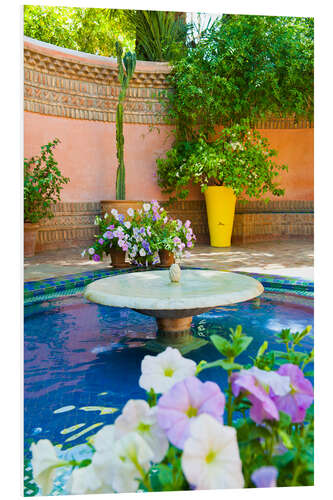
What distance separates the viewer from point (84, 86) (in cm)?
824

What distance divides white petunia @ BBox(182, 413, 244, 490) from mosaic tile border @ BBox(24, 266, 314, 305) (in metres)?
3.85

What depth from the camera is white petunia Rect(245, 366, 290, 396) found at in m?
0.61

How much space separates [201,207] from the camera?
371 inches

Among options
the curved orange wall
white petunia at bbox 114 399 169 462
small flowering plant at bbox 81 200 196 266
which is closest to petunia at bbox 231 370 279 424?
white petunia at bbox 114 399 169 462

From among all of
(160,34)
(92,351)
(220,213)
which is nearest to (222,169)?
(220,213)

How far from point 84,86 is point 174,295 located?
6515 mm

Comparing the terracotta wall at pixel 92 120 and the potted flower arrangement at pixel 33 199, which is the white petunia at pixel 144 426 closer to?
the potted flower arrangement at pixel 33 199

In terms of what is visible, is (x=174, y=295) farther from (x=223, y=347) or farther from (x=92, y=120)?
(x=92, y=120)

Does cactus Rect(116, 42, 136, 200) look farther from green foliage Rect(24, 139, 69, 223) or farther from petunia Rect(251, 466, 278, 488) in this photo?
petunia Rect(251, 466, 278, 488)

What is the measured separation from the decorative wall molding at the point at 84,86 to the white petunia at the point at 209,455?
752cm

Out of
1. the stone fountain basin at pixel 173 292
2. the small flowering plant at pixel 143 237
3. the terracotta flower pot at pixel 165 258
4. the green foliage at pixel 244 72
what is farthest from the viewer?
the green foliage at pixel 244 72

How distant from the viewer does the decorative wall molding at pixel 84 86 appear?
7.48 m

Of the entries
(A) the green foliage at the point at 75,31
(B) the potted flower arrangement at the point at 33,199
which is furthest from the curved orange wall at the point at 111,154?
(A) the green foliage at the point at 75,31
